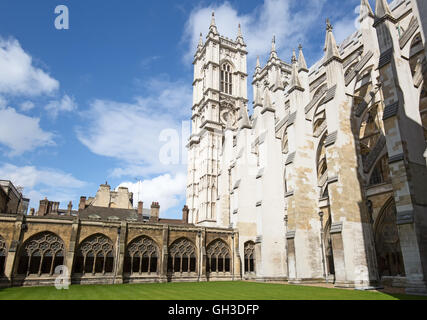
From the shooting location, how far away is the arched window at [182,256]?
992 inches

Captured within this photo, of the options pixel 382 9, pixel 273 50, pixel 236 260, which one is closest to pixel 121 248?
pixel 236 260

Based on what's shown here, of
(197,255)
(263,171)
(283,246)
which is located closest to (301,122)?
(263,171)

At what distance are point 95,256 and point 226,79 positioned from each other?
37.6 metres

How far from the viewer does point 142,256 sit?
24.0 meters

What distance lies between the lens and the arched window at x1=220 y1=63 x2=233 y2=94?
50594 millimetres

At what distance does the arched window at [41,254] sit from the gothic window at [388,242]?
70.2 feet

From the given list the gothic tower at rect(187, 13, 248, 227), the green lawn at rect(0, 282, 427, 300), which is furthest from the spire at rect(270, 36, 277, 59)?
the green lawn at rect(0, 282, 427, 300)

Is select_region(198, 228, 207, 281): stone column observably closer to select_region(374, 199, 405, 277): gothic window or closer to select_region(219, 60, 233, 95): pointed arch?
select_region(374, 199, 405, 277): gothic window

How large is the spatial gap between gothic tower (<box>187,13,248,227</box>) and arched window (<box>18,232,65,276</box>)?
66.3 ft

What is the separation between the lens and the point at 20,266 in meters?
20.4

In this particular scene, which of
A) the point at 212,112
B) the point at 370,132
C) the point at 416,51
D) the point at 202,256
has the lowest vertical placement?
the point at 202,256

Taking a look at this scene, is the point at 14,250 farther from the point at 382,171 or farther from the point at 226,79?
the point at 226,79

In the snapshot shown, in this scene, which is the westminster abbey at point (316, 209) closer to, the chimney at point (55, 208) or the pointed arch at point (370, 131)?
the pointed arch at point (370, 131)
